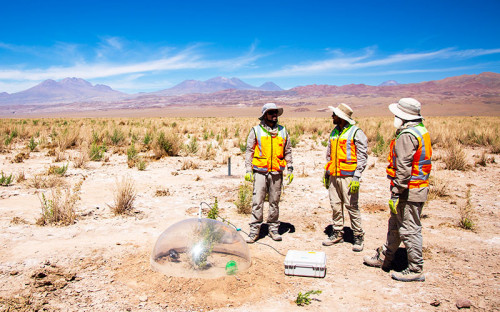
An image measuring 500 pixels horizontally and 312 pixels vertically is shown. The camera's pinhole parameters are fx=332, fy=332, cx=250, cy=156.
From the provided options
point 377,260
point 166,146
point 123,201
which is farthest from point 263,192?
point 166,146

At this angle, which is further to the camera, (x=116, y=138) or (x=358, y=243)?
(x=116, y=138)

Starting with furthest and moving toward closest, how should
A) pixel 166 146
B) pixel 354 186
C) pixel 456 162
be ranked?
pixel 166 146
pixel 456 162
pixel 354 186

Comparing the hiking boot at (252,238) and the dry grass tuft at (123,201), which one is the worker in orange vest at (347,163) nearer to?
the hiking boot at (252,238)

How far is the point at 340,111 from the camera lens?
14.5 ft

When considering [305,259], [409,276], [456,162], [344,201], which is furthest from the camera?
[456,162]

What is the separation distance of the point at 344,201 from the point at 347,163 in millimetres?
548

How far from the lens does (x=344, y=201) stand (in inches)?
178

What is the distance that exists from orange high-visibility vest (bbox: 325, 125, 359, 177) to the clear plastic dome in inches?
63.4

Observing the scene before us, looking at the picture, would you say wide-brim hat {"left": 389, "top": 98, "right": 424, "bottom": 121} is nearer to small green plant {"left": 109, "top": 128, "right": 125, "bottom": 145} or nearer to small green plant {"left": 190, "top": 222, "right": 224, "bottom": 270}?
small green plant {"left": 190, "top": 222, "right": 224, "bottom": 270}

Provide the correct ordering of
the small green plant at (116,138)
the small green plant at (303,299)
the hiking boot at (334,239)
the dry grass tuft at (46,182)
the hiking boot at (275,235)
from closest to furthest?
the small green plant at (303,299)
the hiking boot at (334,239)
the hiking boot at (275,235)
the dry grass tuft at (46,182)
the small green plant at (116,138)

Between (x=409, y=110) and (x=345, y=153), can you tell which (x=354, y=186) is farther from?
(x=409, y=110)

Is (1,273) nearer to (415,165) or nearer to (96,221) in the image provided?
(96,221)

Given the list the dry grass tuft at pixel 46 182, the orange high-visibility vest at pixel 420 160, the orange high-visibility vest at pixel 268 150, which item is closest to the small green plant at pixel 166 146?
the dry grass tuft at pixel 46 182

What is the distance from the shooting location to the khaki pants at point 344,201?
4.41 m
